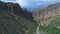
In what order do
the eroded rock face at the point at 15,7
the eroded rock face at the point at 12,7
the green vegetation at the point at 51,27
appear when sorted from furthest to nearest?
the eroded rock face at the point at 15,7
the eroded rock face at the point at 12,7
the green vegetation at the point at 51,27

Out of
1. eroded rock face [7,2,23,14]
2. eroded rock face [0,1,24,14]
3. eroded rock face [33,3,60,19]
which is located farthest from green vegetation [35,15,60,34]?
eroded rock face [7,2,23,14]

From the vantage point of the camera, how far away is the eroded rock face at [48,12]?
154ft

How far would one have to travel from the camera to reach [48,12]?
4888 cm

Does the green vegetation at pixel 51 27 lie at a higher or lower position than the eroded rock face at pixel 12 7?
lower

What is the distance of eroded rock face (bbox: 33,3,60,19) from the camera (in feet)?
154

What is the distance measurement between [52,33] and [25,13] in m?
32.0

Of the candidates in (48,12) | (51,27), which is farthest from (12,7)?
(51,27)

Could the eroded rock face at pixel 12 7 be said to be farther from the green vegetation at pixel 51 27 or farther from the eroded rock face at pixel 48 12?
the green vegetation at pixel 51 27

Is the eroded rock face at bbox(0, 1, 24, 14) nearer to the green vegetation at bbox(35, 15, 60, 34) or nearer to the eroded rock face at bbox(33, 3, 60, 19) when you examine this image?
the eroded rock face at bbox(33, 3, 60, 19)

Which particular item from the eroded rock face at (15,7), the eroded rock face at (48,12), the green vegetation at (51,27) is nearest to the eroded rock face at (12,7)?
the eroded rock face at (15,7)

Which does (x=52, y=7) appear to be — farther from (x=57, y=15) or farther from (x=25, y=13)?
(x=25, y=13)

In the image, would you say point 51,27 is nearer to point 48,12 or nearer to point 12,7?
point 48,12

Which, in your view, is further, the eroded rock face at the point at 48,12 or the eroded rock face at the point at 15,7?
the eroded rock face at the point at 15,7

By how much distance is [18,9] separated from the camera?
179ft
